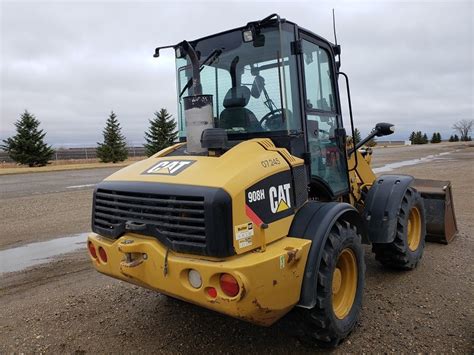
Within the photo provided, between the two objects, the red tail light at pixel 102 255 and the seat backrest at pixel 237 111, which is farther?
the seat backrest at pixel 237 111

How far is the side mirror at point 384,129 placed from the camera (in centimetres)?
463

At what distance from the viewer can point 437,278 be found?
4738 millimetres

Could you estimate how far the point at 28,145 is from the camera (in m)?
33.9

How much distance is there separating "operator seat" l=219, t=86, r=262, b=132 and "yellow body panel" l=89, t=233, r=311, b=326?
1128 millimetres

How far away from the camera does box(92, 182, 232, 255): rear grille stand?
9.04ft

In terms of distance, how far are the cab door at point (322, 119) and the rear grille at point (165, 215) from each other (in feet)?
4.52

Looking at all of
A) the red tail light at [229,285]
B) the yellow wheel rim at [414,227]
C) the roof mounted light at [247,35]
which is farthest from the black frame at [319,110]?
the red tail light at [229,285]

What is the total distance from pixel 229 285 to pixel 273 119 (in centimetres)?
152

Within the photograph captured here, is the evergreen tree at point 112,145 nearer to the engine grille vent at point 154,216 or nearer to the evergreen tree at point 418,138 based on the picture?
the engine grille vent at point 154,216

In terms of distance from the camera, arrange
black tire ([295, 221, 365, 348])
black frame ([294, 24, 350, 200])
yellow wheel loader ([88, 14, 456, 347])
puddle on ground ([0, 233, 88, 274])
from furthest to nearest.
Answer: puddle on ground ([0, 233, 88, 274])
black frame ([294, 24, 350, 200])
black tire ([295, 221, 365, 348])
yellow wheel loader ([88, 14, 456, 347])

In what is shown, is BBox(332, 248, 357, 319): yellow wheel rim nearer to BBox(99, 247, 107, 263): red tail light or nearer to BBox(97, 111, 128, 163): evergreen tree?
BBox(99, 247, 107, 263): red tail light

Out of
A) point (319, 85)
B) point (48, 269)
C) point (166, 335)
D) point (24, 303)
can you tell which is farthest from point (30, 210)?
point (319, 85)

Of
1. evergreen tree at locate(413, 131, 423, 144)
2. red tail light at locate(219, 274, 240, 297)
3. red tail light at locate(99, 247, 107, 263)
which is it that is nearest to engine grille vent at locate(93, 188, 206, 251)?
red tail light at locate(99, 247, 107, 263)

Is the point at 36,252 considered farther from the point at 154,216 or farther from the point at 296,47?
the point at 296,47
